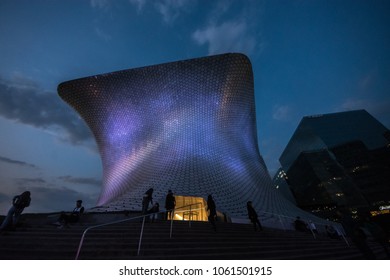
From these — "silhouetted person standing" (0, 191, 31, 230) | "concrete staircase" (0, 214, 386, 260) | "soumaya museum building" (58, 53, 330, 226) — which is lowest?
"concrete staircase" (0, 214, 386, 260)

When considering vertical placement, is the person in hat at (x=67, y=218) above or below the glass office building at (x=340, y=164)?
below

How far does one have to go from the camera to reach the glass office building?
39.3 meters

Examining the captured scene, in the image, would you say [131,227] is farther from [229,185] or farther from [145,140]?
[145,140]

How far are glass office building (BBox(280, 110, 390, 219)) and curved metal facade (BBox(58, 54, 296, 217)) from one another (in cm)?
2748

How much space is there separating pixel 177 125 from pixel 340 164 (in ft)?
148

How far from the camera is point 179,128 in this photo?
17.0 m

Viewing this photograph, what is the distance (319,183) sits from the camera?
45.2 metres

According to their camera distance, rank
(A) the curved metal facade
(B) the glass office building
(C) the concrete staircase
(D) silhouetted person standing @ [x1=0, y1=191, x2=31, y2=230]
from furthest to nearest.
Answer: (B) the glass office building < (A) the curved metal facade < (D) silhouetted person standing @ [x1=0, y1=191, x2=31, y2=230] < (C) the concrete staircase

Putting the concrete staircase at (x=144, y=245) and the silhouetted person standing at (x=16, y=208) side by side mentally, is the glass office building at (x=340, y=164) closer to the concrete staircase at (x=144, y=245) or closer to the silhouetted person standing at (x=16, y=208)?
the concrete staircase at (x=144, y=245)

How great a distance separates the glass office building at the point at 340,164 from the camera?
3928cm

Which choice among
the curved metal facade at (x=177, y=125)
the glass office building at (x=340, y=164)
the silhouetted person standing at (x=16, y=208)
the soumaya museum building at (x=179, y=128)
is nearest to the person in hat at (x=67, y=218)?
the silhouetted person standing at (x=16, y=208)

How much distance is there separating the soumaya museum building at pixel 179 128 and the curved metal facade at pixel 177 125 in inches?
2.9

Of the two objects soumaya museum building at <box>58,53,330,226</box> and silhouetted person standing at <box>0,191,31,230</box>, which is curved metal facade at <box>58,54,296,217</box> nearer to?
soumaya museum building at <box>58,53,330,226</box>

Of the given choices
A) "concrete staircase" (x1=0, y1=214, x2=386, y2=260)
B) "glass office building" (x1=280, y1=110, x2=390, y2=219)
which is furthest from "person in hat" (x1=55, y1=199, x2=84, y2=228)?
"glass office building" (x1=280, y1=110, x2=390, y2=219)
